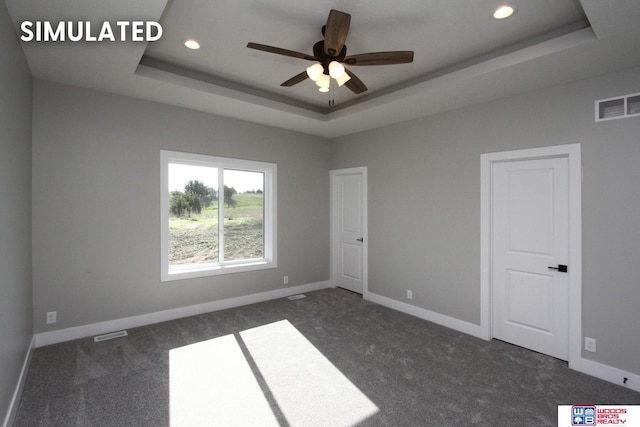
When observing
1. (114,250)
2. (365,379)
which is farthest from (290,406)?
(114,250)

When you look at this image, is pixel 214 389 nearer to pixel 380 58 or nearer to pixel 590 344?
pixel 380 58

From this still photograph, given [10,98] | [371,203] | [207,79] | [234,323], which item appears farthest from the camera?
[371,203]

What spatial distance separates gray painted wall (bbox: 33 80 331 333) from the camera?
307 centimetres

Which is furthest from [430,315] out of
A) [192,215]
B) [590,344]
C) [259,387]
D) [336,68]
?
[192,215]

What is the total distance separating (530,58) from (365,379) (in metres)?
2.99

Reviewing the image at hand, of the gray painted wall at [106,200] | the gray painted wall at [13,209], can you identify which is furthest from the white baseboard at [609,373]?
the gray painted wall at [13,209]

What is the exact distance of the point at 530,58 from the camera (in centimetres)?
246

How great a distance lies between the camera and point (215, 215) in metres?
4.35

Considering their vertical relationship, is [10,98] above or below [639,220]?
above

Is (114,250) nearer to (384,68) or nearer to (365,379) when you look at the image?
(365,379)

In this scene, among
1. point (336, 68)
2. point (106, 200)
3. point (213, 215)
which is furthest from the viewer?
point (213, 215)

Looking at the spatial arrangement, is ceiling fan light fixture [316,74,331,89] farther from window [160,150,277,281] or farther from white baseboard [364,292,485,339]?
white baseboard [364,292,485,339]

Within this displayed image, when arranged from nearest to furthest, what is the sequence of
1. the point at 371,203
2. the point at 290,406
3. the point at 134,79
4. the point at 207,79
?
the point at 290,406
the point at 134,79
the point at 207,79
the point at 371,203

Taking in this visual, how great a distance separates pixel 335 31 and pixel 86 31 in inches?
72.2
